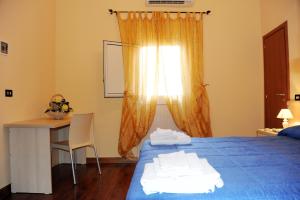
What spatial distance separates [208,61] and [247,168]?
282 centimetres

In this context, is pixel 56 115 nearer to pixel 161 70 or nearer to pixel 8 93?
pixel 8 93

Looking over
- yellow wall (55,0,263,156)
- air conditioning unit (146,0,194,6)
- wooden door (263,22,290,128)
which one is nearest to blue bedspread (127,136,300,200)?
wooden door (263,22,290,128)

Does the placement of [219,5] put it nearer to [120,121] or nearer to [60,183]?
[120,121]

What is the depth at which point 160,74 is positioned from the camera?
12.7ft

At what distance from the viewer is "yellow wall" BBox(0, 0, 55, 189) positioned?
2.67m

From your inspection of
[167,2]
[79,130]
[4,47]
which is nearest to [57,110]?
[79,130]

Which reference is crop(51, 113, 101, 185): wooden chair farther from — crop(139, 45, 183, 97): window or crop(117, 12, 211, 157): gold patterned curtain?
crop(139, 45, 183, 97): window

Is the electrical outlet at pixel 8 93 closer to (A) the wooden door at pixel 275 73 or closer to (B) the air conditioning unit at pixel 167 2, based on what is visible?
(B) the air conditioning unit at pixel 167 2

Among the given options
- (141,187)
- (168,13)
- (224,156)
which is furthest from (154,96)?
(141,187)

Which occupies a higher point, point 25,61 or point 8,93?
point 25,61

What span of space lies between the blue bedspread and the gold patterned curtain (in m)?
1.53

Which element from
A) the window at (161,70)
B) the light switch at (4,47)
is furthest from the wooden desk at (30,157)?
the window at (161,70)

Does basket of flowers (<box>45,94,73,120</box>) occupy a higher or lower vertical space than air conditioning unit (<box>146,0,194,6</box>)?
lower

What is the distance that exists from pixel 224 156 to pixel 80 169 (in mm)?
2472
